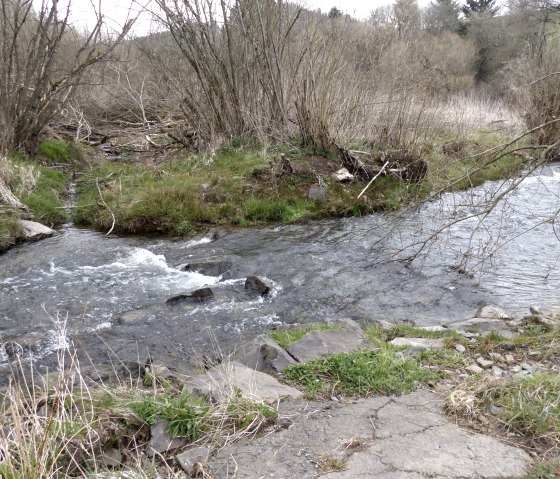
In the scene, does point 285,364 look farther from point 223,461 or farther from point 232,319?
point 232,319

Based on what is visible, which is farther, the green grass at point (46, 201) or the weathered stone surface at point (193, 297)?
the green grass at point (46, 201)

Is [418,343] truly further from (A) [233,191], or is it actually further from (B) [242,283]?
(A) [233,191]

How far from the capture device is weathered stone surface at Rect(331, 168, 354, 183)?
37.2 ft

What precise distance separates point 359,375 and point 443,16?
3875 cm

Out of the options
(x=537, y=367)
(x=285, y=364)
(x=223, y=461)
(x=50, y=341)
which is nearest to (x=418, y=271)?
(x=537, y=367)

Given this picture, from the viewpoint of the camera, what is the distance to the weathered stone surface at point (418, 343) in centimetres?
468

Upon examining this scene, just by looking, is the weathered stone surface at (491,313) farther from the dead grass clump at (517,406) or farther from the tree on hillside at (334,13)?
the tree on hillside at (334,13)

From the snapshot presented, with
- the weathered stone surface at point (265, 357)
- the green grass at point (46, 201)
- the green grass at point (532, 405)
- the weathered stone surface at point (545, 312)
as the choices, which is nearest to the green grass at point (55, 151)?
the green grass at point (46, 201)

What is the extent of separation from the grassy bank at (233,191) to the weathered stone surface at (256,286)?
2.64 meters

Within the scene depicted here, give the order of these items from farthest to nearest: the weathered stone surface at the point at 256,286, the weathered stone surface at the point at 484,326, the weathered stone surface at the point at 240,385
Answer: the weathered stone surface at the point at 256,286 → the weathered stone surface at the point at 484,326 → the weathered stone surface at the point at 240,385

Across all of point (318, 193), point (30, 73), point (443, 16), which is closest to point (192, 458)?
point (318, 193)

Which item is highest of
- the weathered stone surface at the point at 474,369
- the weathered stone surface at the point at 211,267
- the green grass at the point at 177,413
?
the green grass at the point at 177,413

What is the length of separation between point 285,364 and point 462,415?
1.37m

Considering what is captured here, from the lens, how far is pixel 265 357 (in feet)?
14.4
